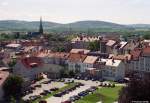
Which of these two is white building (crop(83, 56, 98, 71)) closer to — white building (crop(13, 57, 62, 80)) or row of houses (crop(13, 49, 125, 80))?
row of houses (crop(13, 49, 125, 80))

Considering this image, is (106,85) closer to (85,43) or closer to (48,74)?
(48,74)

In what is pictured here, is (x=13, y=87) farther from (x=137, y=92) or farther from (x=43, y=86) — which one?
(x=137, y=92)

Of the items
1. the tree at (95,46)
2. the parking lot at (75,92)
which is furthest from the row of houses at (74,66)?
the tree at (95,46)

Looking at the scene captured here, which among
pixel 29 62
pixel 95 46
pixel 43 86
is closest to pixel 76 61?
pixel 29 62

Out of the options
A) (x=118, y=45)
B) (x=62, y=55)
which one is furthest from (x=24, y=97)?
(x=118, y=45)

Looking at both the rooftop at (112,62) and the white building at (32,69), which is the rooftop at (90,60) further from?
the white building at (32,69)

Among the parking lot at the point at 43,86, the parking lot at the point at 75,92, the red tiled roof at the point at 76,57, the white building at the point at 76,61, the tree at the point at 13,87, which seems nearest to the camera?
the parking lot at the point at 75,92
